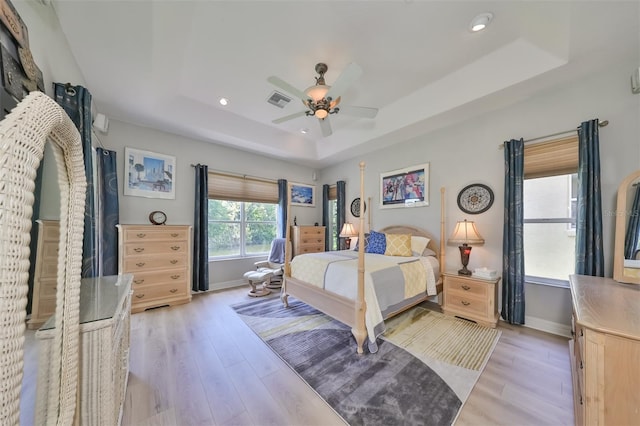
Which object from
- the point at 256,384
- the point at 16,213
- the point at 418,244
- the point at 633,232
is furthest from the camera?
the point at 418,244

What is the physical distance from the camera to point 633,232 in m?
1.96

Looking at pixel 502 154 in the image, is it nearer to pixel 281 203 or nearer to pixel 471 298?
pixel 471 298

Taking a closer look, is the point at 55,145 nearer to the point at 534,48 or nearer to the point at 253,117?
the point at 253,117

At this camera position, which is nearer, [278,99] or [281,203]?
[278,99]

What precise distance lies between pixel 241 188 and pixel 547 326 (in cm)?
498

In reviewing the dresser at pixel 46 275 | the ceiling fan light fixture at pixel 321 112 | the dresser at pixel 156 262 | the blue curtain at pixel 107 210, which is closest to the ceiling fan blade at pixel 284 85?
the ceiling fan light fixture at pixel 321 112

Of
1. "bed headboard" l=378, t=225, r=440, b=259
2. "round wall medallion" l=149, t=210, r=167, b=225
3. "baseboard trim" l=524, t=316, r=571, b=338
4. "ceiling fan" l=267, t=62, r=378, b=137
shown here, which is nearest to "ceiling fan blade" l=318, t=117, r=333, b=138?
"ceiling fan" l=267, t=62, r=378, b=137

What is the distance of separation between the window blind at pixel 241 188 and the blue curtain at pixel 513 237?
4009mm

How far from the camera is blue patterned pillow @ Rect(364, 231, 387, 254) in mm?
3598

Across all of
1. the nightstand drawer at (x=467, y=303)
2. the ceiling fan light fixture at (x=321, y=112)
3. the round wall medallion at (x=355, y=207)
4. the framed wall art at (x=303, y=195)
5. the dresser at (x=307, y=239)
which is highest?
the ceiling fan light fixture at (x=321, y=112)

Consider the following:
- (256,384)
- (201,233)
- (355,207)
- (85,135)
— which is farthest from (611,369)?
(201,233)

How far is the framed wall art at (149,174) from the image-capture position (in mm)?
3465

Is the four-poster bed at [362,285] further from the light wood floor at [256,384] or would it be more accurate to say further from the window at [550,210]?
the window at [550,210]

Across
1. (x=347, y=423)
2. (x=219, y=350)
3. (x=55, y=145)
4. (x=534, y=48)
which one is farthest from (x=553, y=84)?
(x=219, y=350)
